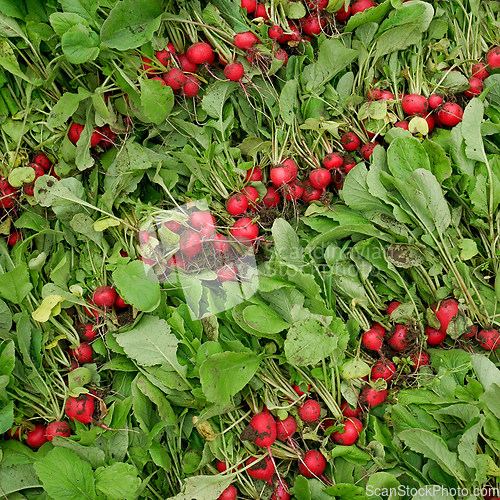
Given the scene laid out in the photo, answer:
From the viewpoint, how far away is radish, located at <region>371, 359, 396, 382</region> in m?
1.57

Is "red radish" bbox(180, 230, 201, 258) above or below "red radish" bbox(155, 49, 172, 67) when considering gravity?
below

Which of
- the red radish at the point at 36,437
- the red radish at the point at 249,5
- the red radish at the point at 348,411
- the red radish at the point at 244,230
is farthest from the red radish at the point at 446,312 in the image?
the red radish at the point at 36,437

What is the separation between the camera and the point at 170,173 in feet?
5.57

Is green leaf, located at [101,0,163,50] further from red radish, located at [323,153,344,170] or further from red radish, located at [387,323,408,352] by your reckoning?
red radish, located at [387,323,408,352]

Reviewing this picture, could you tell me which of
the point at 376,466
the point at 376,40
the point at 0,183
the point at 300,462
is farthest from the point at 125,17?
the point at 376,466

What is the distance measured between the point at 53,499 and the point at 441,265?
1738 millimetres

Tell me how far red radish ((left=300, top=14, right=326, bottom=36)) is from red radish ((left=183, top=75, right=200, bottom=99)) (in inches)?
23.5

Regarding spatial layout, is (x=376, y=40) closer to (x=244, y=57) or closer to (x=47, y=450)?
(x=244, y=57)

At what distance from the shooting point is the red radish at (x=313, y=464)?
4.88ft

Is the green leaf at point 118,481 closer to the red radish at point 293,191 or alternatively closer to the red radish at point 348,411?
the red radish at point 348,411

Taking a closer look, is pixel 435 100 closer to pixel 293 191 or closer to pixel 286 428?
pixel 293 191

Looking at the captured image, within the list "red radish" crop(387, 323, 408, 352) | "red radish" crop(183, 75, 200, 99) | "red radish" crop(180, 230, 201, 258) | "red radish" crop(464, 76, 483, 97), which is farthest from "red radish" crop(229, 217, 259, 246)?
"red radish" crop(464, 76, 483, 97)

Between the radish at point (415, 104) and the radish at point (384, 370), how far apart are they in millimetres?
1136

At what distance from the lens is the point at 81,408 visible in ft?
4.95
